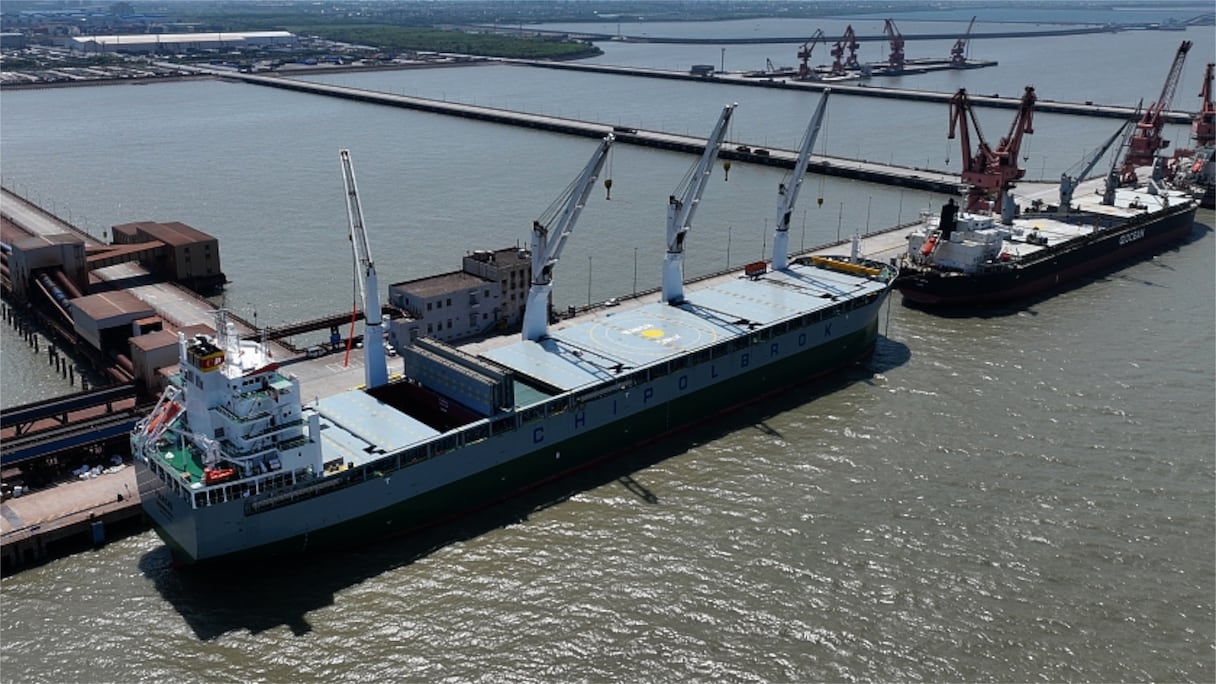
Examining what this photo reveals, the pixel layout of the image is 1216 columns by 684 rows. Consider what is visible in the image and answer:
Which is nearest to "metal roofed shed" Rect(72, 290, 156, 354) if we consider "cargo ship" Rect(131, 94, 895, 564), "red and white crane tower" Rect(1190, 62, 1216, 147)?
"cargo ship" Rect(131, 94, 895, 564)

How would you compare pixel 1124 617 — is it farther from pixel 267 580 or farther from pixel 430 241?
pixel 430 241

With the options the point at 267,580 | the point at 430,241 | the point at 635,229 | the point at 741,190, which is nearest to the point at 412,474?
the point at 267,580

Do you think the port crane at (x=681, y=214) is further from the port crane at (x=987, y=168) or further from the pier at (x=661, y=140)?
the pier at (x=661, y=140)

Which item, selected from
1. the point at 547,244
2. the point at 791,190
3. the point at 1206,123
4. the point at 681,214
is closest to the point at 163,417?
the point at 547,244

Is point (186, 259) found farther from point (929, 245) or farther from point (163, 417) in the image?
Answer: point (929, 245)

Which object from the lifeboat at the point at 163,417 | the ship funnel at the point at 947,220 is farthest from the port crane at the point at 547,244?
the ship funnel at the point at 947,220
